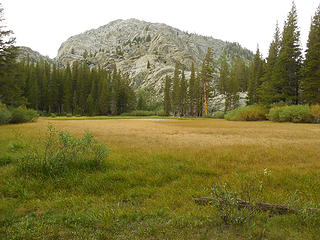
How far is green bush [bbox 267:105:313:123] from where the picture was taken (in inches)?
699

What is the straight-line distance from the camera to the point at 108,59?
13812 cm

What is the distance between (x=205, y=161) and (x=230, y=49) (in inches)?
7834

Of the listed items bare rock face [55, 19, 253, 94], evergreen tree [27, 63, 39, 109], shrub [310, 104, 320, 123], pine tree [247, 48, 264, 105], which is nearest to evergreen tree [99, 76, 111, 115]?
evergreen tree [27, 63, 39, 109]

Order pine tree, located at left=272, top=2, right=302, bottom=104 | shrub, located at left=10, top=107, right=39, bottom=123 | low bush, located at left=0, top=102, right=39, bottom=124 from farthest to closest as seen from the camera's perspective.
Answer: pine tree, located at left=272, top=2, right=302, bottom=104 < shrub, located at left=10, top=107, right=39, bottom=123 < low bush, located at left=0, top=102, right=39, bottom=124

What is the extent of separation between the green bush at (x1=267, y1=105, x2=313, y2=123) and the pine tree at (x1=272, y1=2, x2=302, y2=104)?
6299 millimetres

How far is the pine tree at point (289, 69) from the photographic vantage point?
24422 millimetres

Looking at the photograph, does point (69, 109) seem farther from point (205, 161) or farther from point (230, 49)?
point (230, 49)

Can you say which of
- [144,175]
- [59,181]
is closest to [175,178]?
[144,175]

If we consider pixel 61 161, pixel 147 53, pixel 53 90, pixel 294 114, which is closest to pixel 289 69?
pixel 294 114

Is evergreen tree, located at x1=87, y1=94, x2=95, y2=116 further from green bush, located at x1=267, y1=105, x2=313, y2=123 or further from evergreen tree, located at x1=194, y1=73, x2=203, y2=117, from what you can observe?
green bush, located at x1=267, y1=105, x2=313, y2=123

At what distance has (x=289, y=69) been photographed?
2555 centimetres

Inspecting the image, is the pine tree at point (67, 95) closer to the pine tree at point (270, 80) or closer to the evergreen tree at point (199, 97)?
the evergreen tree at point (199, 97)

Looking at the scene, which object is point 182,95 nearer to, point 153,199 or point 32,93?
point 32,93

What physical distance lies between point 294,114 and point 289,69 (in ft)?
38.0
